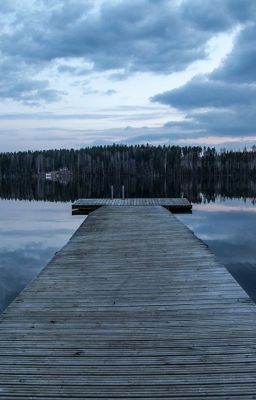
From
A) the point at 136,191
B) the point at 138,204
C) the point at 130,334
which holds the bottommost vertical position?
the point at 136,191

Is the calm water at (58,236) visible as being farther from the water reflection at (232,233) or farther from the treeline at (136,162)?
the treeline at (136,162)

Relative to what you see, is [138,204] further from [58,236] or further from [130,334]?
[130,334]

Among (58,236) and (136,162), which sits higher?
(136,162)

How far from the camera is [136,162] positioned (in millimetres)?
140625

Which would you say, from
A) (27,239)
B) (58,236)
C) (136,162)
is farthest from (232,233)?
(136,162)

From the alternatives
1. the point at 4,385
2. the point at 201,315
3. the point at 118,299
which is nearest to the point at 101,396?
the point at 4,385

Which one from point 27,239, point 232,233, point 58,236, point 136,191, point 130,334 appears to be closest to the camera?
point 130,334

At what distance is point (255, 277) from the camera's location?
13.4 meters

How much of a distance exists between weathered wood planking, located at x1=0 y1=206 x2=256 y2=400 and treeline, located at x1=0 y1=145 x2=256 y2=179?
122829 millimetres

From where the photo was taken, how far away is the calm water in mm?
13938

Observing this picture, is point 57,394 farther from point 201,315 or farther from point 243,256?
point 243,256

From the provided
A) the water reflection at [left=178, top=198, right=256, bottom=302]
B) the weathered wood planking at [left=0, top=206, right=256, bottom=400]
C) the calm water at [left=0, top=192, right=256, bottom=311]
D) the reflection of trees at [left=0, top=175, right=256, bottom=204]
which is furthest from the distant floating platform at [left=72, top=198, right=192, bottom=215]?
the weathered wood planking at [left=0, top=206, right=256, bottom=400]

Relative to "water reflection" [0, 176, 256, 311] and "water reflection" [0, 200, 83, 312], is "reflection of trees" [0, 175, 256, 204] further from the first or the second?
"water reflection" [0, 200, 83, 312]

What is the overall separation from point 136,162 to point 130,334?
13579 cm
